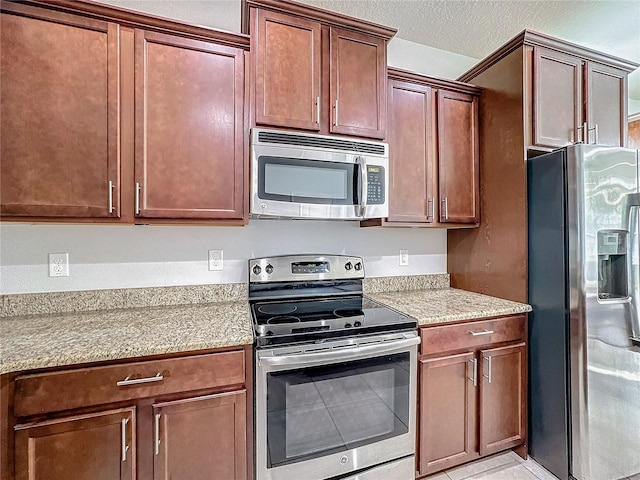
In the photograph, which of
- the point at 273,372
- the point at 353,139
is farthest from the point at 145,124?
the point at 273,372

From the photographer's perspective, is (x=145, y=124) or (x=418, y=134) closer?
(x=145, y=124)

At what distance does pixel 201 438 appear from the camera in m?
1.28

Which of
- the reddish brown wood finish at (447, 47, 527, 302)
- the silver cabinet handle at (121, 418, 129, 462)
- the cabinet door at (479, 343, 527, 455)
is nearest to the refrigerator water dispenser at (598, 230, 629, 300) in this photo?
the reddish brown wood finish at (447, 47, 527, 302)

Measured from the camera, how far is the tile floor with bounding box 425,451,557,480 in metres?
1.75

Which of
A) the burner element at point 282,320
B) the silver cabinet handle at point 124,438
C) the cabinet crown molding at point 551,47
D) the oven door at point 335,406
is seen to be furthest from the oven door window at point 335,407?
the cabinet crown molding at point 551,47

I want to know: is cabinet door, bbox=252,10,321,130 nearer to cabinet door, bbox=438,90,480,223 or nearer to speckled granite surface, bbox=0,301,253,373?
cabinet door, bbox=438,90,480,223

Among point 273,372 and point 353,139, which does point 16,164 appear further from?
point 353,139

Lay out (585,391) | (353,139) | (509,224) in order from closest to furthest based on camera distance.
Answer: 1. (585,391)
2. (353,139)
3. (509,224)

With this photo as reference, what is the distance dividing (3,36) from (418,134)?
2.06m

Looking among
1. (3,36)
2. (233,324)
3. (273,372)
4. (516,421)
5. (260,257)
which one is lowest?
(516,421)

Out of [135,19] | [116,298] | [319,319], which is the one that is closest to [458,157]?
[319,319]

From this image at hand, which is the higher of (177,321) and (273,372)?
(177,321)

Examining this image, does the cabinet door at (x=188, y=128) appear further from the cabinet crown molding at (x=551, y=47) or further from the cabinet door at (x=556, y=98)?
the cabinet door at (x=556, y=98)

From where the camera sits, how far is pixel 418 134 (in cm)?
206
